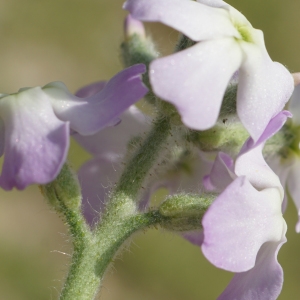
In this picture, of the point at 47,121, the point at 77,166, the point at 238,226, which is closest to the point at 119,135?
the point at 47,121

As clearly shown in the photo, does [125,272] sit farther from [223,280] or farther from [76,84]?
[76,84]

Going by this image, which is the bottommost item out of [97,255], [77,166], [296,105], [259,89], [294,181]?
[77,166]

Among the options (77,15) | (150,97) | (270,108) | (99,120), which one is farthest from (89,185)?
(77,15)

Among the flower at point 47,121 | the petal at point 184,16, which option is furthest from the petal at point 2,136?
the petal at point 184,16

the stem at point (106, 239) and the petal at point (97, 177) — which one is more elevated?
the stem at point (106, 239)

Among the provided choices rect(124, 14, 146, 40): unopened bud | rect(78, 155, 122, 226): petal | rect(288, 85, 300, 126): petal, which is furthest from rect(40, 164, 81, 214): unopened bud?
rect(288, 85, 300, 126): petal

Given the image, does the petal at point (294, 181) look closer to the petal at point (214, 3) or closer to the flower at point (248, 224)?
the flower at point (248, 224)

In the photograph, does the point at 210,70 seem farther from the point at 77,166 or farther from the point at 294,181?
the point at 77,166
